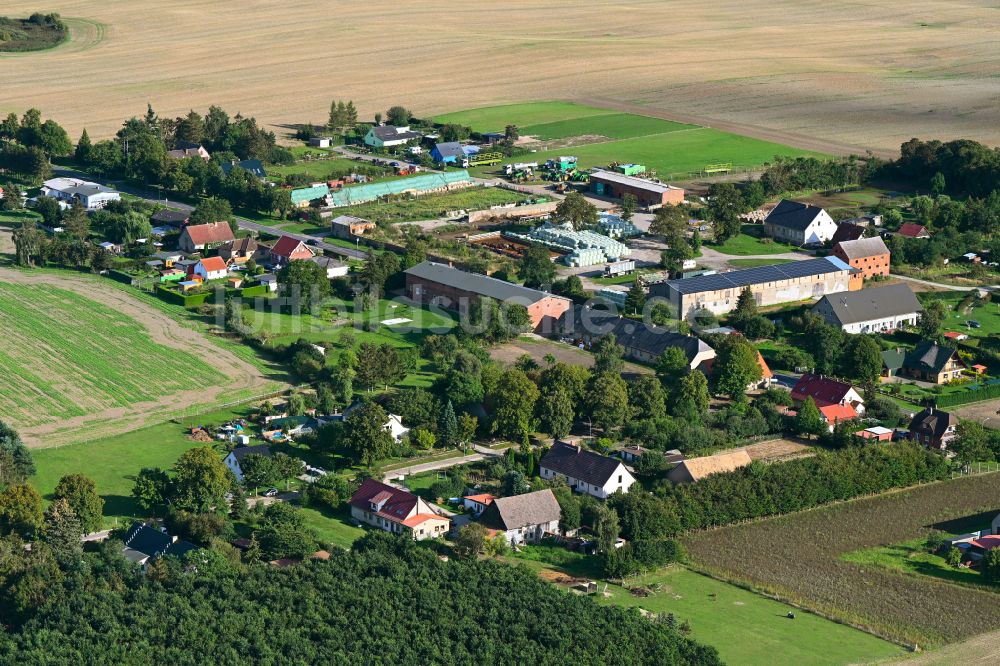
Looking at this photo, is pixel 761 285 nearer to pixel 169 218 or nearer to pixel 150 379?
pixel 150 379

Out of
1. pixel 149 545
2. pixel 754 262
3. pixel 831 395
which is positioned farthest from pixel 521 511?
pixel 754 262

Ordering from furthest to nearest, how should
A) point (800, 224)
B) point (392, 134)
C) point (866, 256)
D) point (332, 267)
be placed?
point (392, 134)
point (800, 224)
point (866, 256)
point (332, 267)

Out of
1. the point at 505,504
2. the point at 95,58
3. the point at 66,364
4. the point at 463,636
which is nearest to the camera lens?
the point at 463,636

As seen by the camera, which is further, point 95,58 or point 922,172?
point 95,58

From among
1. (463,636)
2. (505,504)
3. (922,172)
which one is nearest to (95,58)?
(922,172)

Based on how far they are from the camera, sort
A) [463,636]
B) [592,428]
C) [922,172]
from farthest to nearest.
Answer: [922,172] < [592,428] < [463,636]

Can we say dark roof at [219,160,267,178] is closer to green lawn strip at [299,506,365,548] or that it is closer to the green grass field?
the green grass field

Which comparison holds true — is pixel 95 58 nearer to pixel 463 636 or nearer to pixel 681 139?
pixel 681 139
